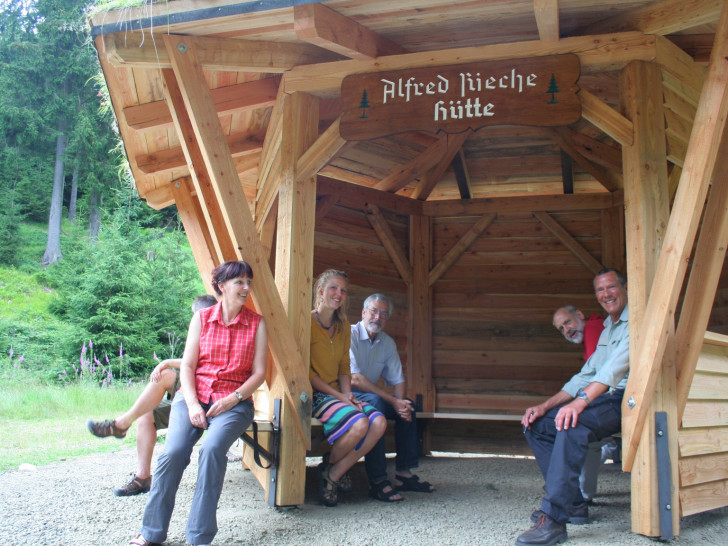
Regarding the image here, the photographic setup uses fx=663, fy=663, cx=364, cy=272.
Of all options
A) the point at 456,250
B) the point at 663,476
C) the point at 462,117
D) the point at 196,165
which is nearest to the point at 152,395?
the point at 196,165

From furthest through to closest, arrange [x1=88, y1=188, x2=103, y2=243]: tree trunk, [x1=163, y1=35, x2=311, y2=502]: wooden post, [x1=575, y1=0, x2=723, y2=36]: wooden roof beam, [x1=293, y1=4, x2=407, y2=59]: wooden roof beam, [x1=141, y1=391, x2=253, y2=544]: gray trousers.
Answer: [x1=88, y1=188, x2=103, y2=243]: tree trunk → [x1=163, y1=35, x2=311, y2=502]: wooden post → [x1=293, y1=4, x2=407, y2=59]: wooden roof beam → [x1=575, y1=0, x2=723, y2=36]: wooden roof beam → [x1=141, y1=391, x2=253, y2=544]: gray trousers

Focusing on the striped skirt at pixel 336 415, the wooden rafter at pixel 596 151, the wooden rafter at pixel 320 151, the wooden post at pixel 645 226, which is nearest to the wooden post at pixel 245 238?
the striped skirt at pixel 336 415

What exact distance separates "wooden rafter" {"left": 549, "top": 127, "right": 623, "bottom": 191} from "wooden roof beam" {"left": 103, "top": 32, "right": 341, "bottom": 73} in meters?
2.99

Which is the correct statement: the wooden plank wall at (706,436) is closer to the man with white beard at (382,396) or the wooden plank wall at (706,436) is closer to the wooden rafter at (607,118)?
the wooden rafter at (607,118)

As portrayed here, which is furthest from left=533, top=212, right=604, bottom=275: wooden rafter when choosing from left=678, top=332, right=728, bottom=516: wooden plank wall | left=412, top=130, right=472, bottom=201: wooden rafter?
left=678, top=332, right=728, bottom=516: wooden plank wall

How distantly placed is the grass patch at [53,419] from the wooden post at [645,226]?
4587mm

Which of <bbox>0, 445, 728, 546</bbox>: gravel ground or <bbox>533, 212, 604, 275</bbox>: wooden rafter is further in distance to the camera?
<bbox>533, 212, 604, 275</bbox>: wooden rafter

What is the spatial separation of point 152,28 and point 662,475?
360 centimetres

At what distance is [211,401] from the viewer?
132 inches

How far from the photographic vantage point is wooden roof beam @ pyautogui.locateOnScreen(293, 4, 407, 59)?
11.7 ft

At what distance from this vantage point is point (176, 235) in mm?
18703

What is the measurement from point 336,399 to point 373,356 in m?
0.80

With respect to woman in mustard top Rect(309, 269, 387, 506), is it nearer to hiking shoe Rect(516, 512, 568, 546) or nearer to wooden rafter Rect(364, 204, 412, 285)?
hiking shoe Rect(516, 512, 568, 546)

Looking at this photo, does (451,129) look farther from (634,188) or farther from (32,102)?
(32,102)
